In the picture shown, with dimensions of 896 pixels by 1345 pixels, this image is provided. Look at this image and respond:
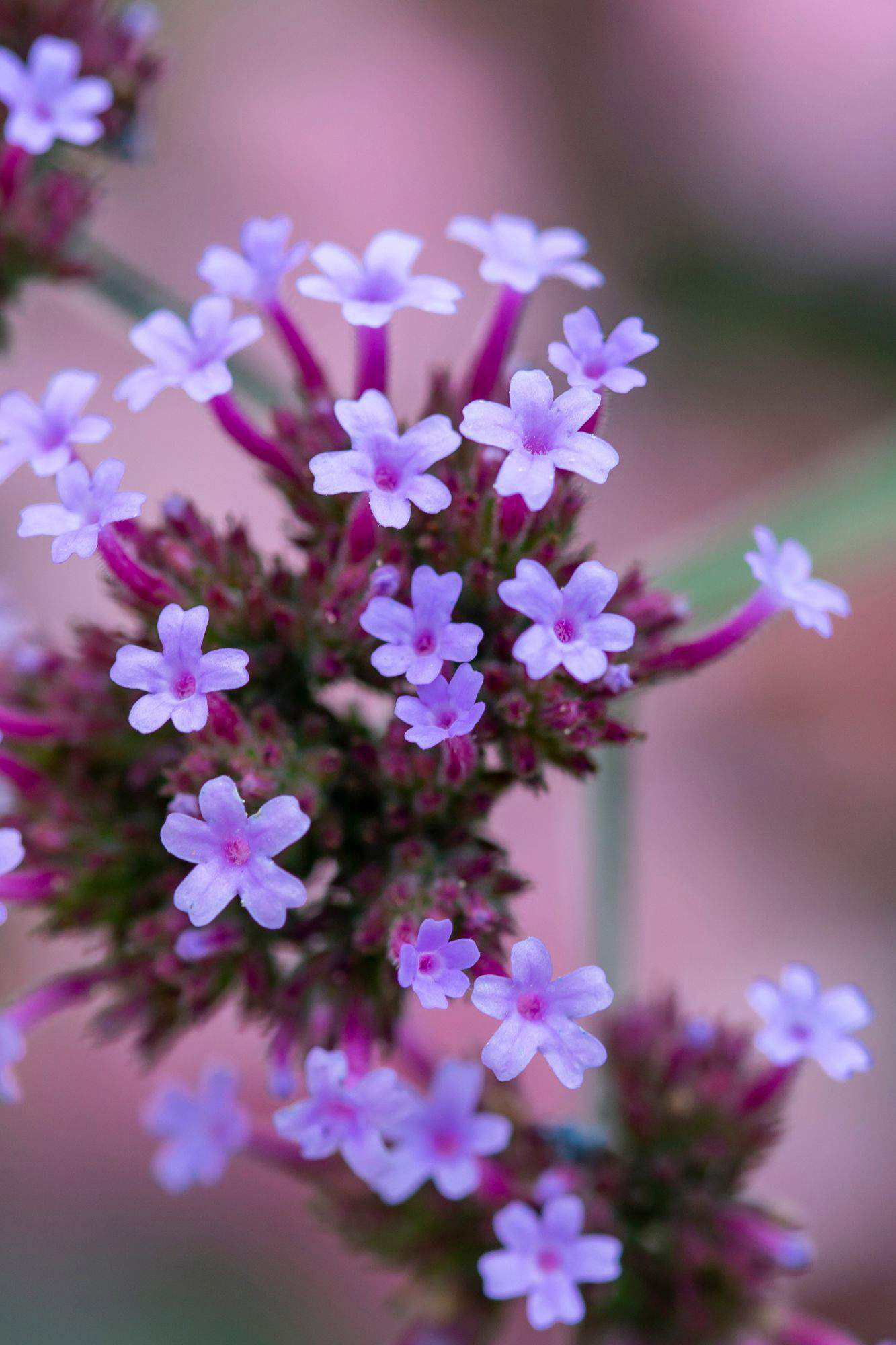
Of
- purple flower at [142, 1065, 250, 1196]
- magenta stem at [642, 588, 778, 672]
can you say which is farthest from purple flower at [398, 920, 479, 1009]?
purple flower at [142, 1065, 250, 1196]

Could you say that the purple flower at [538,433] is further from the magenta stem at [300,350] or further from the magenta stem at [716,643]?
the magenta stem at [300,350]

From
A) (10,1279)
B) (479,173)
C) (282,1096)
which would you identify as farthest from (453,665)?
(479,173)

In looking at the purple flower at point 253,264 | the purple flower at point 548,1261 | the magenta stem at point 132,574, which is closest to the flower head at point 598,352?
the purple flower at point 253,264

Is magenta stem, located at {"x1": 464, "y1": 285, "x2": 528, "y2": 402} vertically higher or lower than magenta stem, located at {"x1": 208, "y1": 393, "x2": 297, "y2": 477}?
higher

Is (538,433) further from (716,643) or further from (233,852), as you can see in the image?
(233,852)

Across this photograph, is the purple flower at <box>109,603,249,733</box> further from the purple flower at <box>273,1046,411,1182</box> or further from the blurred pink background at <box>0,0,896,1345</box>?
the blurred pink background at <box>0,0,896,1345</box>

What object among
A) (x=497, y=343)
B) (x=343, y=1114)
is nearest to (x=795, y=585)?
(x=497, y=343)
